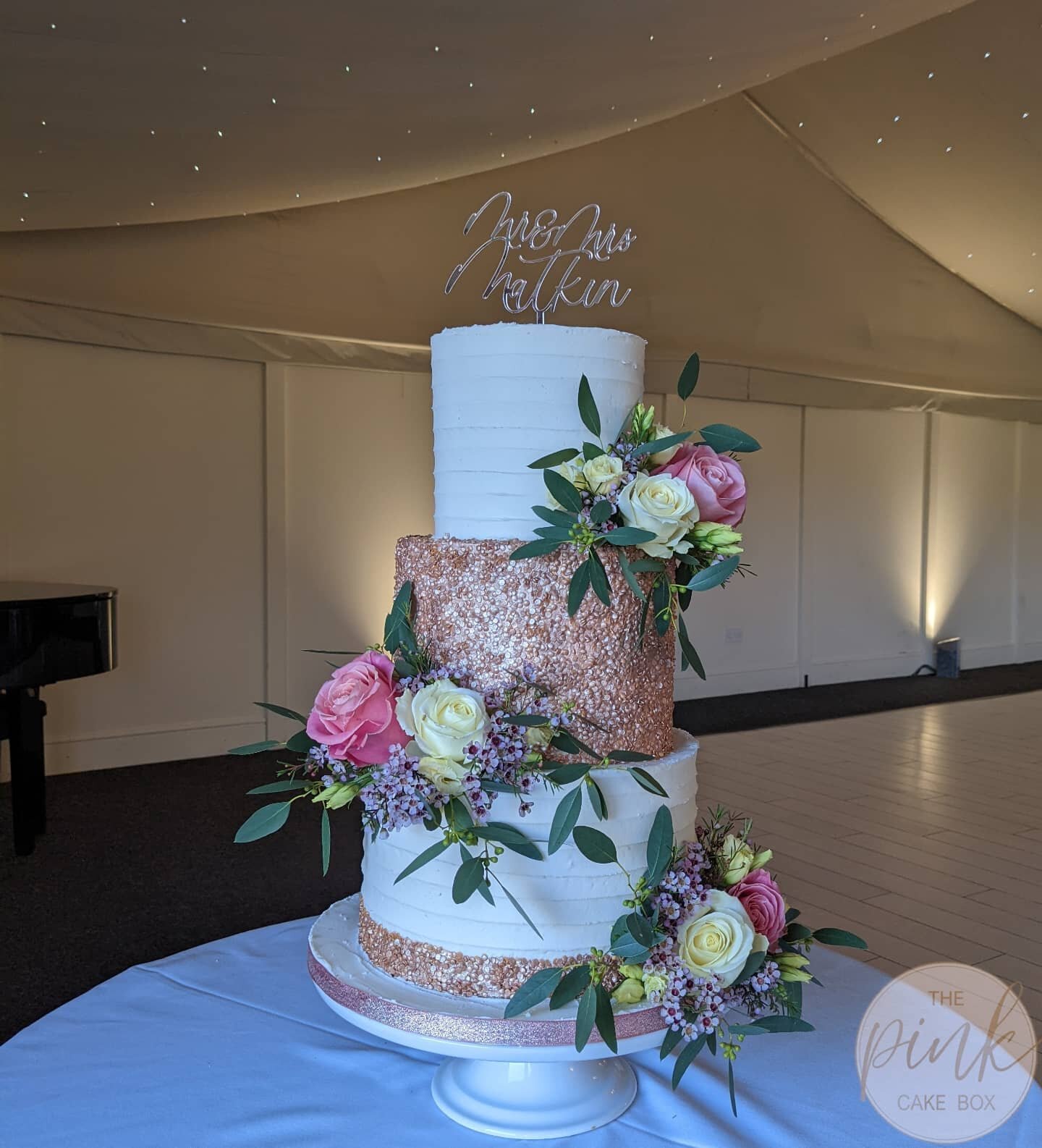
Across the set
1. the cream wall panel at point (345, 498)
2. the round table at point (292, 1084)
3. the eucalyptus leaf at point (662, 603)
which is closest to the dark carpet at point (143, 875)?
the cream wall panel at point (345, 498)

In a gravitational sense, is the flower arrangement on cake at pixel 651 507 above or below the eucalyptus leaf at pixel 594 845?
above

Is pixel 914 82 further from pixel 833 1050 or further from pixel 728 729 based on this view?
pixel 833 1050

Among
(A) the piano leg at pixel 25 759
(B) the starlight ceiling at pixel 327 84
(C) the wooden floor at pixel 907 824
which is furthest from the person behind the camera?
(A) the piano leg at pixel 25 759

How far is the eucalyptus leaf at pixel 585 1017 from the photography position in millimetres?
1092

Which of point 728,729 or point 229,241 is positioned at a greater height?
point 229,241

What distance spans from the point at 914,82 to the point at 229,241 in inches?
Answer: 158

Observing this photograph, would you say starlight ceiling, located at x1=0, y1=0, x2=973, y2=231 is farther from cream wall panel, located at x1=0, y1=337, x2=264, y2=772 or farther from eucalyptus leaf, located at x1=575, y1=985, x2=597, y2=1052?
eucalyptus leaf, located at x1=575, y1=985, x2=597, y2=1052

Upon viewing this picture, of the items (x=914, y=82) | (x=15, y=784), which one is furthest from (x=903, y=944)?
(x=914, y=82)

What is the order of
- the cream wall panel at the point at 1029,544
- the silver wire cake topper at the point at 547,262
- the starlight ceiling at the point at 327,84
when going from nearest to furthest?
the silver wire cake topper at the point at 547,262 < the starlight ceiling at the point at 327,84 < the cream wall panel at the point at 1029,544

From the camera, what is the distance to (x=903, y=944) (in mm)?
3412

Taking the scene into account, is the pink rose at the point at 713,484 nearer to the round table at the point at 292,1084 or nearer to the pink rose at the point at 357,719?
the pink rose at the point at 357,719

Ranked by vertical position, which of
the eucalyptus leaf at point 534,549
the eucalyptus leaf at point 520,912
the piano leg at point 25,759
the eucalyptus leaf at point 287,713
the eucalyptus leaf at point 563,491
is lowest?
the piano leg at point 25,759

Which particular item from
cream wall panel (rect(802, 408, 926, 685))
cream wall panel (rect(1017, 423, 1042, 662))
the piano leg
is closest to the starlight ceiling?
the piano leg

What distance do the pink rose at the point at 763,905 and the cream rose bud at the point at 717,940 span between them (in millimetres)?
51
